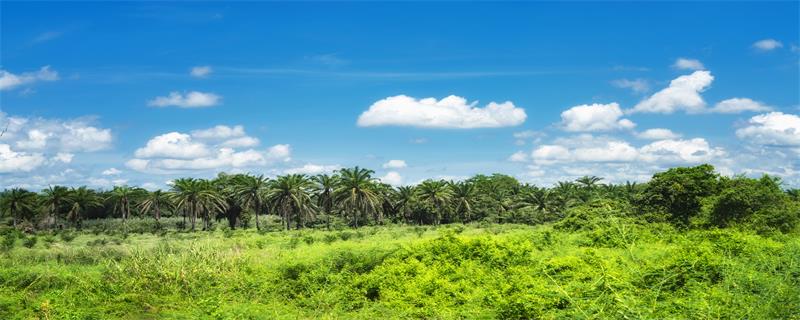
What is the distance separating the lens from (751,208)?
38250 mm

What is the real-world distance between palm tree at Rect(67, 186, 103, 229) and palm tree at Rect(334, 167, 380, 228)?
31.4 meters

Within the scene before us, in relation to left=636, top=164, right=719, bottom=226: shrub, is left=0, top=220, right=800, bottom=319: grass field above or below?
below

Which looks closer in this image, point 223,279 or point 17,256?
point 223,279

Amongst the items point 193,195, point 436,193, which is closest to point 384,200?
point 436,193

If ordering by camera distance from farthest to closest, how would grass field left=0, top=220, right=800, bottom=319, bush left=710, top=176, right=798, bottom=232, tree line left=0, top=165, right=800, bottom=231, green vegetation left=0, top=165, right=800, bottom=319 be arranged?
tree line left=0, top=165, right=800, bottom=231 < bush left=710, top=176, right=798, bottom=232 < grass field left=0, top=220, right=800, bottom=319 < green vegetation left=0, top=165, right=800, bottom=319

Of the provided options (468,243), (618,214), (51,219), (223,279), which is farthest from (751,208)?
(51,219)

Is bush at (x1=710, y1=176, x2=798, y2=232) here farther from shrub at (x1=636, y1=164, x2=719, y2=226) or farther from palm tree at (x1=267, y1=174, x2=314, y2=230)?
palm tree at (x1=267, y1=174, x2=314, y2=230)

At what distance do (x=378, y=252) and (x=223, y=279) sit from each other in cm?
536

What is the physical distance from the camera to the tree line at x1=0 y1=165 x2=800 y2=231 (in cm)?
4162

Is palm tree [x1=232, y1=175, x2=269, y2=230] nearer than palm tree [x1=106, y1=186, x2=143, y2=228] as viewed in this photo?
Yes

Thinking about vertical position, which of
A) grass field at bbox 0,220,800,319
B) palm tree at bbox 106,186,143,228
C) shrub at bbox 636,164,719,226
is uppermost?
palm tree at bbox 106,186,143,228

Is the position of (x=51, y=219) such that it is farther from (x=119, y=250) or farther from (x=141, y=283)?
(x=141, y=283)

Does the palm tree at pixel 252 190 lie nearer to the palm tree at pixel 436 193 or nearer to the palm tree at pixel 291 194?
the palm tree at pixel 291 194

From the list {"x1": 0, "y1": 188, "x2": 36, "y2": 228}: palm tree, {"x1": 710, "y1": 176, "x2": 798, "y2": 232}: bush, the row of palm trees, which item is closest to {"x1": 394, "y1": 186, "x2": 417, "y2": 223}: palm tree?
the row of palm trees
